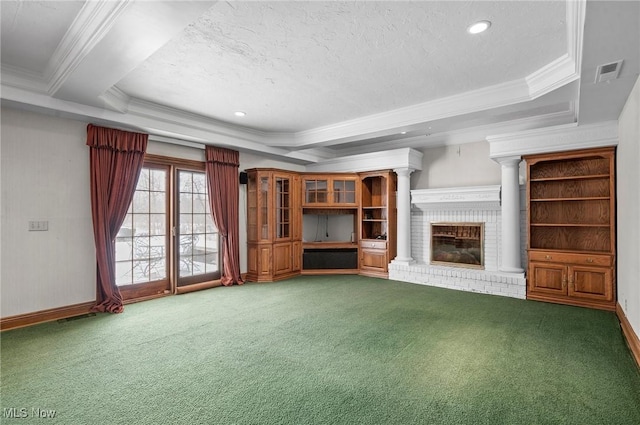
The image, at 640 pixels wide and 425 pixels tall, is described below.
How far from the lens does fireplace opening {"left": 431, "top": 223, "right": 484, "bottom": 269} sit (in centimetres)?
595

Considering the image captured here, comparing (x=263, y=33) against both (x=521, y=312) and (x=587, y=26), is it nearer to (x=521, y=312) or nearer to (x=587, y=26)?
(x=587, y=26)

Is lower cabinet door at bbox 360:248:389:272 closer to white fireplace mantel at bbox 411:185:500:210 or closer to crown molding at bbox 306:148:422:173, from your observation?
white fireplace mantel at bbox 411:185:500:210

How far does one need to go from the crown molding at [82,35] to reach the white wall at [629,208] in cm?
440

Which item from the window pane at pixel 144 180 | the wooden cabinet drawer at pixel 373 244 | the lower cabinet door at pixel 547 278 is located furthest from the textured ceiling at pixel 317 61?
the wooden cabinet drawer at pixel 373 244

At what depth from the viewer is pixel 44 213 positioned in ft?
13.1

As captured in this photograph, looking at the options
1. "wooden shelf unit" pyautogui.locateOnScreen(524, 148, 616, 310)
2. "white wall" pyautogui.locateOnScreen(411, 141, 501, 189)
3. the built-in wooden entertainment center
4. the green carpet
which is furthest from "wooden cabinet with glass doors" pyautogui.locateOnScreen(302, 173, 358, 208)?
"wooden shelf unit" pyautogui.locateOnScreen(524, 148, 616, 310)

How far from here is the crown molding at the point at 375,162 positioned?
6.31 metres

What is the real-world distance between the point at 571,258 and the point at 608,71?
2.80 m

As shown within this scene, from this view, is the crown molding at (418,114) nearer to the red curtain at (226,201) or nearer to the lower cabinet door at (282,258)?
the red curtain at (226,201)

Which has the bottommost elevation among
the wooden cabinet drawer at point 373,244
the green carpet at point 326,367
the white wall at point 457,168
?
the green carpet at point 326,367

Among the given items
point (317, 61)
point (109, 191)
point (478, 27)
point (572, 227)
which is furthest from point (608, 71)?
point (109, 191)

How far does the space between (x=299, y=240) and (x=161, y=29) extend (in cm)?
500

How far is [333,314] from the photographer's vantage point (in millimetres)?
4164

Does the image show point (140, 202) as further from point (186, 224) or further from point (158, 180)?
point (186, 224)
